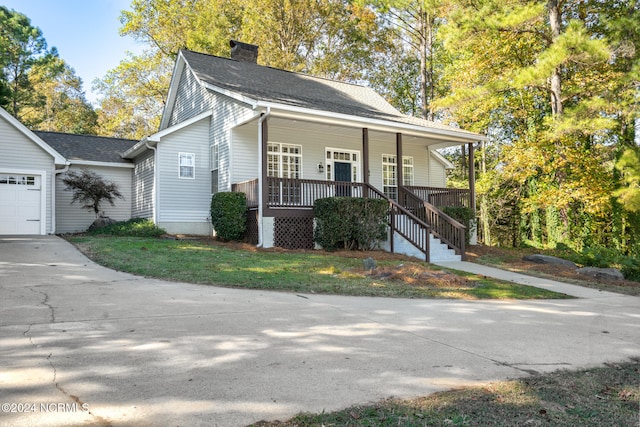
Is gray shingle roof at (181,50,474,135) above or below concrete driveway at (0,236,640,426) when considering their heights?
above

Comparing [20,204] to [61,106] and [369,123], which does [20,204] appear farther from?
[61,106]

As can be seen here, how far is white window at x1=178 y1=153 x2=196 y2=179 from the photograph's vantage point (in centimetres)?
1584

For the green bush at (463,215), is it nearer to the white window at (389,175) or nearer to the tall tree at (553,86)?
the tall tree at (553,86)

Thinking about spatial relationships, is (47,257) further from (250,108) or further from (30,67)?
(30,67)

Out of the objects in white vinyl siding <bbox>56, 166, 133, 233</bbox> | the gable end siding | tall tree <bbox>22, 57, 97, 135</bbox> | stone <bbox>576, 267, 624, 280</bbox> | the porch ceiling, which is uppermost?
tall tree <bbox>22, 57, 97, 135</bbox>

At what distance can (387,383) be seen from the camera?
10.9 feet

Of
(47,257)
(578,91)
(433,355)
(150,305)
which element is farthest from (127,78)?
(433,355)

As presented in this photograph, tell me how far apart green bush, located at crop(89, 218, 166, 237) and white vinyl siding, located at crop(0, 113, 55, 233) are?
1.69 m

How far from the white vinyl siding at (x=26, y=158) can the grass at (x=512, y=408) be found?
1572 cm

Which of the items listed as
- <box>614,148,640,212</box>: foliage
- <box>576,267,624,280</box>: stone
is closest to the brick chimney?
<box>614,148,640,212</box>: foliage

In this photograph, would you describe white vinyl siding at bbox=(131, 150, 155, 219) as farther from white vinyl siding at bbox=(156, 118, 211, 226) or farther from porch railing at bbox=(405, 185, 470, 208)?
porch railing at bbox=(405, 185, 470, 208)

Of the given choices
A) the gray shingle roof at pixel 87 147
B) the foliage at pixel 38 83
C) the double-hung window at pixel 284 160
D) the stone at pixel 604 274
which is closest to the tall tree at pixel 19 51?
the foliage at pixel 38 83

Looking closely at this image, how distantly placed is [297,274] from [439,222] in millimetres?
7062

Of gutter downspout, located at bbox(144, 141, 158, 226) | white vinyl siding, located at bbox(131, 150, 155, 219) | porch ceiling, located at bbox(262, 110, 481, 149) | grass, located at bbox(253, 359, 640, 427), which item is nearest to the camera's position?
grass, located at bbox(253, 359, 640, 427)
